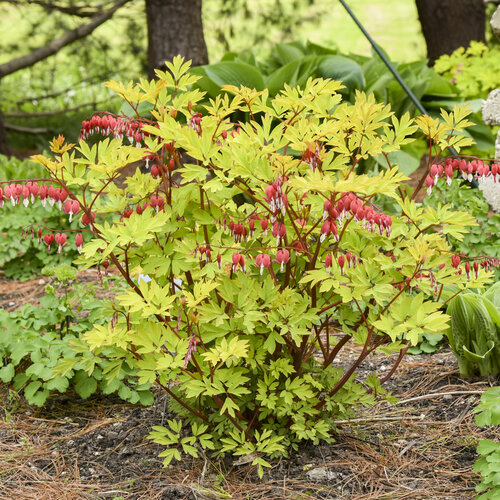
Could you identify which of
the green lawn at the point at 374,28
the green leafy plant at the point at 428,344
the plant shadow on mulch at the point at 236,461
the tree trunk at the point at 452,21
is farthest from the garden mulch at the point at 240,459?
the green lawn at the point at 374,28

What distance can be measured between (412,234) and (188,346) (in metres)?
0.71

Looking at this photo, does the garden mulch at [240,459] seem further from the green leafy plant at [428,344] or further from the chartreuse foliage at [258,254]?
the green leafy plant at [428,344]

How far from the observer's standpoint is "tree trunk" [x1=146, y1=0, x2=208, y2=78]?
203 inches

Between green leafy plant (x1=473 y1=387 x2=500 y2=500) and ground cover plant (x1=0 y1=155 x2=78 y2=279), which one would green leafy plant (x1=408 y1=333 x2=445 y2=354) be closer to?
green leafy plant (x1=473 y1=387 x2=500 y2=500)

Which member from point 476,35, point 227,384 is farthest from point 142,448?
point 476,35

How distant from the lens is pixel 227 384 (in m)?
1.82

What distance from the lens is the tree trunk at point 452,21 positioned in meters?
6.57

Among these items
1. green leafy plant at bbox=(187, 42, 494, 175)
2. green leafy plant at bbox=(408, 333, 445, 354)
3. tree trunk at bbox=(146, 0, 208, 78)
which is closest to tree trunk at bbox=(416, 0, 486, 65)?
→ green leafy plant at bbox=(187, 42, 494, 175)

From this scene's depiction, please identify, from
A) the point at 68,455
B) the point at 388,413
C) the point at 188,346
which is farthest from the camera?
the point at 388,413

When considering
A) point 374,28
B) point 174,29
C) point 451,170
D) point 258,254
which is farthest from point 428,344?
point 374,28

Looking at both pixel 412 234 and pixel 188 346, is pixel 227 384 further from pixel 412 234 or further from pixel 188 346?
pixel 412 234

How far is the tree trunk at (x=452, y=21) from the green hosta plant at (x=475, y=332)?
4933 mm

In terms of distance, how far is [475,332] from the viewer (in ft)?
8.02

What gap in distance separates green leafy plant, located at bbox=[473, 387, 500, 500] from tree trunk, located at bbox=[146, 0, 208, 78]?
4.09 m
